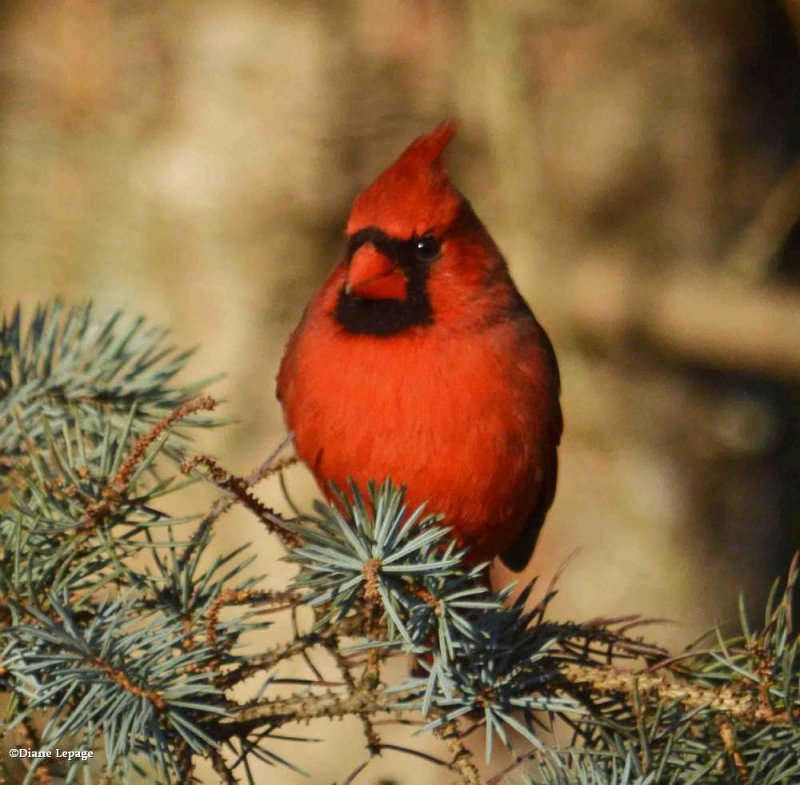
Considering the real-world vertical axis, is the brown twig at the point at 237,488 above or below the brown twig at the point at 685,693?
above

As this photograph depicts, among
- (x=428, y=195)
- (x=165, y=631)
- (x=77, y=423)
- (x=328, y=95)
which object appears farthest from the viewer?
(x=328, y=95)

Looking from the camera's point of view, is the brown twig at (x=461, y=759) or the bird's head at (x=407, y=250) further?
the bird's head at (x=407, y=250)

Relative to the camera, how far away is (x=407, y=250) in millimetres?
1932

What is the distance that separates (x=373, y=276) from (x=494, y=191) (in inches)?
62.2

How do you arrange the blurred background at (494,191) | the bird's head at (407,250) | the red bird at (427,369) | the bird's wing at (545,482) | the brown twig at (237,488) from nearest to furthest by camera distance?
the brown twig at (237,488), the red bird at (427,369), the bird's head at (407,250), the bird's wing at (545,482), the blurred background at (494,191)

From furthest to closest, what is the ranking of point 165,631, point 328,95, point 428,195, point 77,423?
point 328,95, point 428,195, point 77,423, point 165,631

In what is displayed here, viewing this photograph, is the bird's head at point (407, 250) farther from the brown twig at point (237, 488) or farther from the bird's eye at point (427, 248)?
the brown twig at point (237, 488)

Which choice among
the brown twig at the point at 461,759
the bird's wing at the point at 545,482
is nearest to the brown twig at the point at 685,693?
the brown twig at the point at 461,759

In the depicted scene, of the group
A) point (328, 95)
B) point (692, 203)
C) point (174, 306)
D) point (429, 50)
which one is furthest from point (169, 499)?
point (692, 203)

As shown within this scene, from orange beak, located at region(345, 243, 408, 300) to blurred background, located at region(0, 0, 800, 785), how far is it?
1.38 meters

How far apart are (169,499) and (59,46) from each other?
1376 mm

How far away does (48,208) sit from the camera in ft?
11.1

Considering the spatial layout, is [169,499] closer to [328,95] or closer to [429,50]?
[328,95]

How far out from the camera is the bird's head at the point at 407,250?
1.89m
